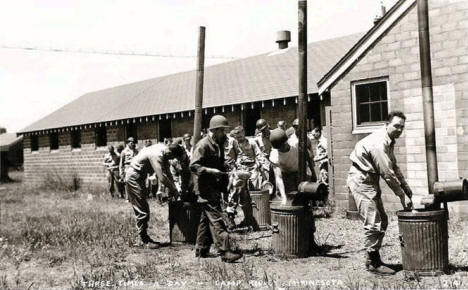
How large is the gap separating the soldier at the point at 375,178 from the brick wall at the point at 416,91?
4.40 metres

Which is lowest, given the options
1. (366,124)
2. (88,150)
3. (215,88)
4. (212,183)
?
(212,183)

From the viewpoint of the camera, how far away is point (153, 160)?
26.2 feet

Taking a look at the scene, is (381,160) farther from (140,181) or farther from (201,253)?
(140,181)

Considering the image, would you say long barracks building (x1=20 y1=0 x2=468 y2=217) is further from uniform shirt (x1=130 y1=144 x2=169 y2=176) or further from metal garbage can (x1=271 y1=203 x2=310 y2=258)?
uniform shirt (x1=130 y1=144 x2=169 y2=176)

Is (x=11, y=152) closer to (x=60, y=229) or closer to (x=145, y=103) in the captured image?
(x=145, y=103)

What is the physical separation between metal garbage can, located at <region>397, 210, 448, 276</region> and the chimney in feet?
55.6

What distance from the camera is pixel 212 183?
23.6 ft

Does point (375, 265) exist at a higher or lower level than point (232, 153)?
lower

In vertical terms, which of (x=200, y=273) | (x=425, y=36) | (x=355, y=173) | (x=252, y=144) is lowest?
(x=200, y=273)


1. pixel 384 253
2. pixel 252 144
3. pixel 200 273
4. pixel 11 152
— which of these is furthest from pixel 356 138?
pixel 11 152

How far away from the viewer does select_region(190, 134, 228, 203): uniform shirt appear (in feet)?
23.1

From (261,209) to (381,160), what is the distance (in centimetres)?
414

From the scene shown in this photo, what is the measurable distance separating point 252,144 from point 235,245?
4014 millimetres

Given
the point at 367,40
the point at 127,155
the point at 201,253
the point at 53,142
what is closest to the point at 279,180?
the point at 201,253
